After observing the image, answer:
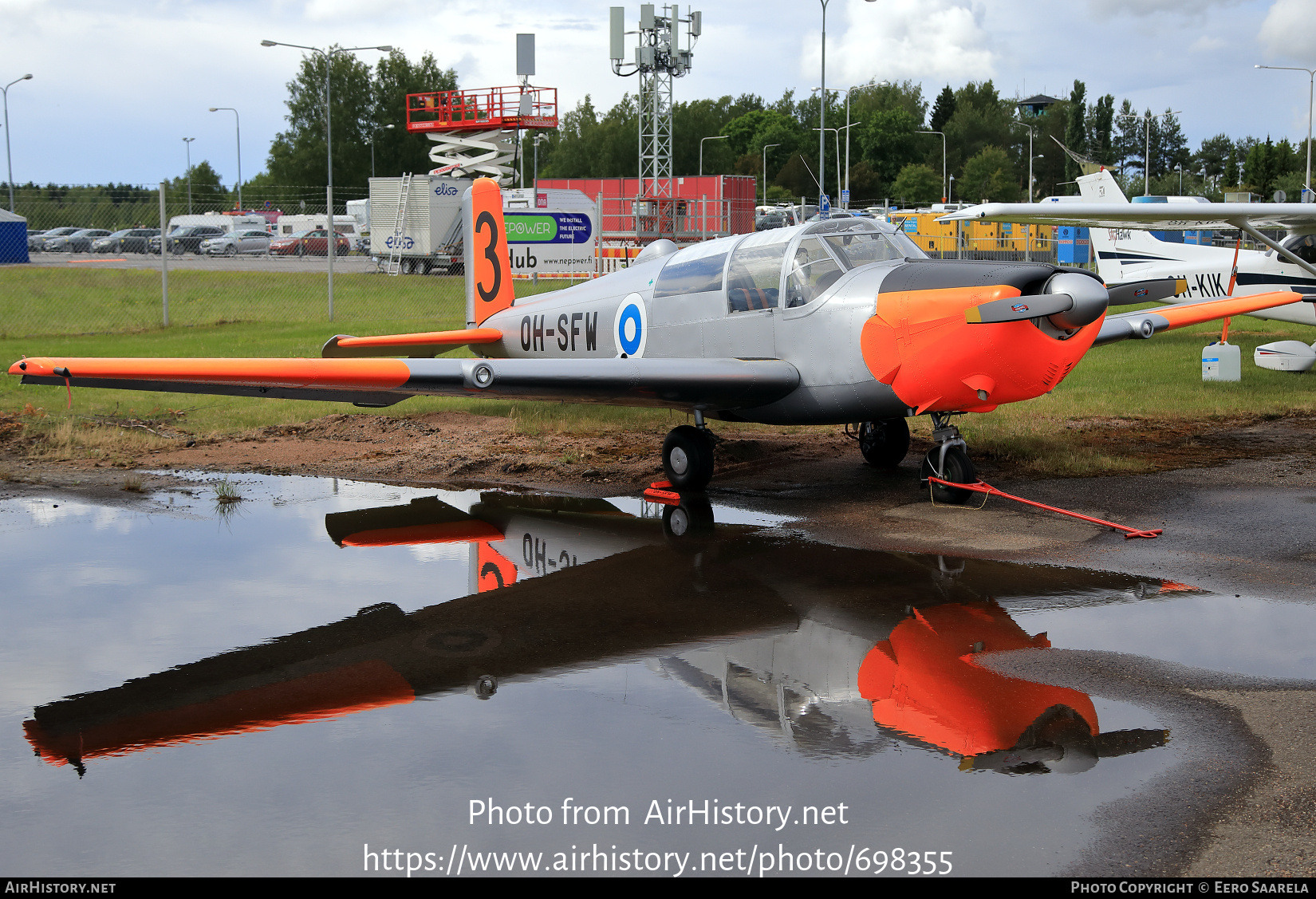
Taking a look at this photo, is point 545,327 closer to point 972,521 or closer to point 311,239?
point 972,521

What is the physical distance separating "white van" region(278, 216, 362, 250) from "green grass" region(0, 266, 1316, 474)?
3402 centimetres

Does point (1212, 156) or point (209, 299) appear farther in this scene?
point (1212, 156)

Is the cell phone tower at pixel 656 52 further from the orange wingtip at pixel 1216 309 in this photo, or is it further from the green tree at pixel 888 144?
the green tree at pixel 888 144

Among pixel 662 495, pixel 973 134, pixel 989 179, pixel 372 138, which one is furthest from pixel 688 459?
pixel 973 134

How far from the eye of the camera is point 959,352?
26.1 feet

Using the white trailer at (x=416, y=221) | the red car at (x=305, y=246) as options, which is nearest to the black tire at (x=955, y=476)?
the white trailer at (x=416, y=221)

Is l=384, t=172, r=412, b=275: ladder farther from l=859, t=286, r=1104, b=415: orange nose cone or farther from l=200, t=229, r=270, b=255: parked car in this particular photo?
l=859, t=286, r=1104, b=415: orange nose cone

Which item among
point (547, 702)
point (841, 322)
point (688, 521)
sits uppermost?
point (841, 322)

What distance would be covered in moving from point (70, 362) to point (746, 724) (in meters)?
5.41

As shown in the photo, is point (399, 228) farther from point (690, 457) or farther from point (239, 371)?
point (239, 371)

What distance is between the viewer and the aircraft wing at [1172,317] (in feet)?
33.9

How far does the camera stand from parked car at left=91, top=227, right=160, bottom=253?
46.7m

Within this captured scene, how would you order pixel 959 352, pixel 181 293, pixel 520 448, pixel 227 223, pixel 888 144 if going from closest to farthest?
pixel 959 352 → pixel 520 448 → pixel 181 293 → pixel 227 223 → pixel 888 144

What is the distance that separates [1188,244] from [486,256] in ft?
48.8
